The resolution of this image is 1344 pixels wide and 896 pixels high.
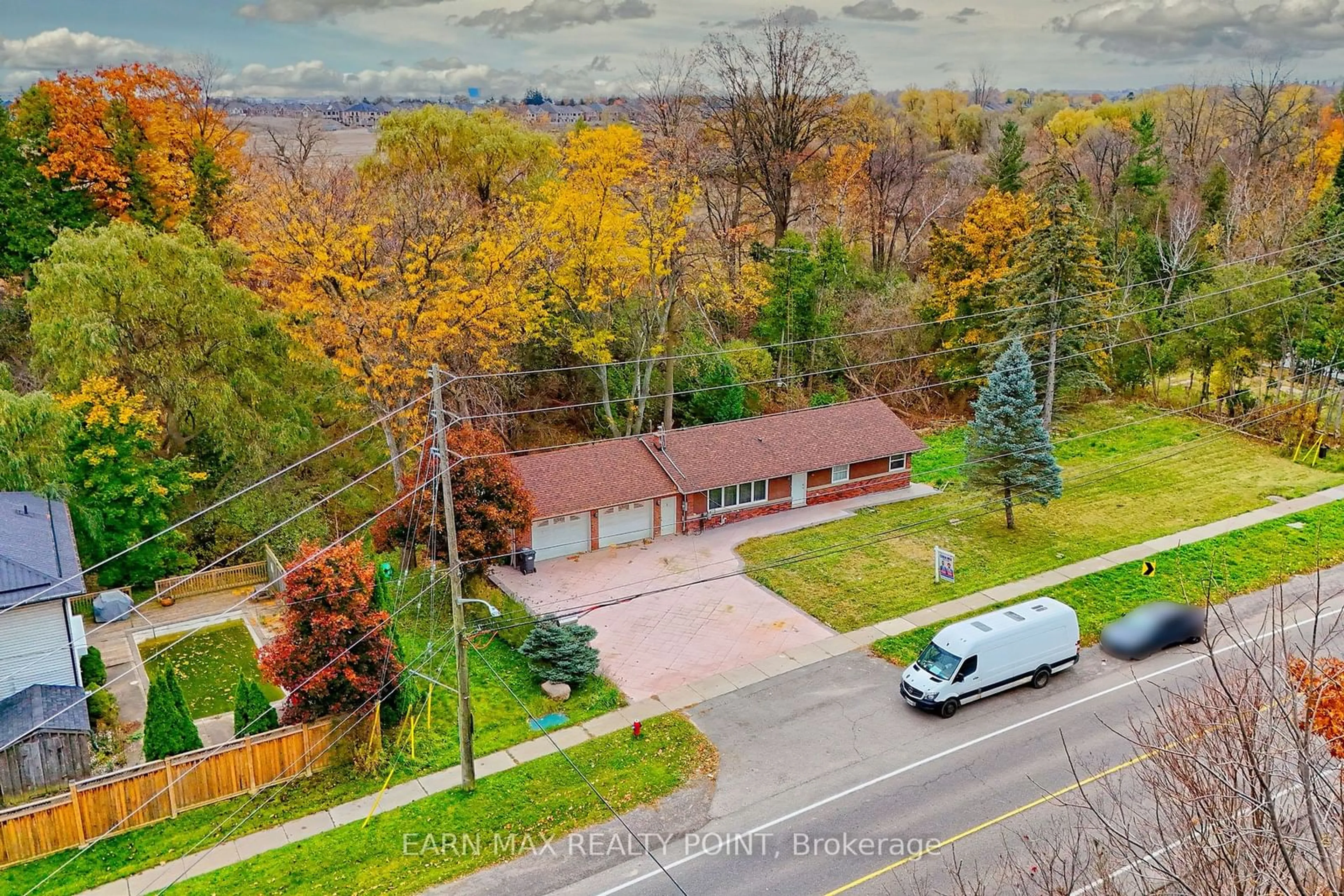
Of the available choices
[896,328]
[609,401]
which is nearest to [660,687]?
[609,401]

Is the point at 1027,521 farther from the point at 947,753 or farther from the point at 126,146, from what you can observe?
the point at 126,146

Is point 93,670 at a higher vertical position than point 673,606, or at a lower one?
higher

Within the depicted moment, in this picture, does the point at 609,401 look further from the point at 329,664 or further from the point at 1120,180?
the point at 1120,180

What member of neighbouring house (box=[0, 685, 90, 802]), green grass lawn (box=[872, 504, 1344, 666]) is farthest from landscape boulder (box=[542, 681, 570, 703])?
neighbouring house (box=[0, 685, 90, 802])

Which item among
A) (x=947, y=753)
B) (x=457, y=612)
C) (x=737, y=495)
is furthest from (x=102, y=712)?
(x=737, y=495)

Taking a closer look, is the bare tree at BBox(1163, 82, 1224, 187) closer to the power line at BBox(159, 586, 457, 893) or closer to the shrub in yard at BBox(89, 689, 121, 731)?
the power line at BBox(159, 586, 457, 893)

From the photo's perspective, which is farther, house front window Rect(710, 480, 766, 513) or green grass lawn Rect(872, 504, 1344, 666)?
house front window Rect(710, 480, 766, 513)
